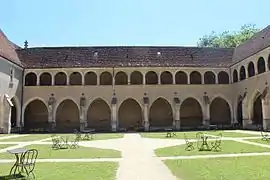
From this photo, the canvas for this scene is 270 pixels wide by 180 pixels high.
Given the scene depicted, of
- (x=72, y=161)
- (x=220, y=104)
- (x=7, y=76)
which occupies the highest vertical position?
(x=7, y=76)

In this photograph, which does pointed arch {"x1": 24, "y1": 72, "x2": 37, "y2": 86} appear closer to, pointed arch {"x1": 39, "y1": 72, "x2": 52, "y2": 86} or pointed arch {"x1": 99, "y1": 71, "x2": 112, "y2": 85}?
pointed arch {"x1": 39, "y1": 72, "x2": 52, "y2": 86}

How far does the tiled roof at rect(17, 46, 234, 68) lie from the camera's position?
123ft

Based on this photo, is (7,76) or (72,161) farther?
(7,76)

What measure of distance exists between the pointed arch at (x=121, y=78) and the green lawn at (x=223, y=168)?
88.0 ft

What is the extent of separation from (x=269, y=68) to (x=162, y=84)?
12.1 m

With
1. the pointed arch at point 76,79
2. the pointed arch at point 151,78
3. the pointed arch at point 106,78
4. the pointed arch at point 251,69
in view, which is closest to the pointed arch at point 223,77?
the pointed arch at point 251,69

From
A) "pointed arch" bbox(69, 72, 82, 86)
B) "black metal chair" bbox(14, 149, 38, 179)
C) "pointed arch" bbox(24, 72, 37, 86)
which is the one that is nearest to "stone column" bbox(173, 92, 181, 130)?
"pointed arch" bbox(69, 72, 82, 86)

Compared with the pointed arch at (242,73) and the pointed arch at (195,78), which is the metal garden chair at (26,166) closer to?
the pointed arch at (242,73)

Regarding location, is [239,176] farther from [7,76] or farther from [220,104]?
[220,104]

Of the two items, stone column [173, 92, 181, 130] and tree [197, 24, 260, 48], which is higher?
tree [197, 24, 260, 48]

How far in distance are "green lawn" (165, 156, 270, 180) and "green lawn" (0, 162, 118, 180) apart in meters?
1.97

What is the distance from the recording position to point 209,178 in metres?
8.27

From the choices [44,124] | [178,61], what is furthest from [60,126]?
[178,61]

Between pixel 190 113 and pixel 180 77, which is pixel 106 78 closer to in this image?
→ pixel 180 77
